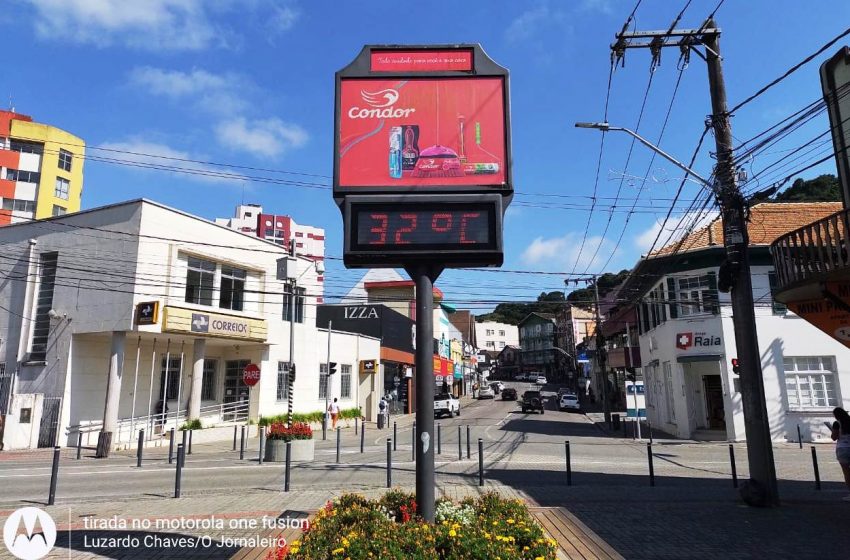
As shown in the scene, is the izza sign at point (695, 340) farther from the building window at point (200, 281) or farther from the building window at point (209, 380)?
the building window at point (209, 380)

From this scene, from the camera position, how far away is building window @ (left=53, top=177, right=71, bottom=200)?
172ft

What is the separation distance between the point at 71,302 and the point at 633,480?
2114 cm

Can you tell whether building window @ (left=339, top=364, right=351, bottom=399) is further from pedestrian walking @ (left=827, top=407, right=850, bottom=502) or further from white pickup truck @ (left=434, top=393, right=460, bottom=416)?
pedestrian walking @ (left=827, top=407, right=850, bottom=502)

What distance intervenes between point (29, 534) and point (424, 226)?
6895mm

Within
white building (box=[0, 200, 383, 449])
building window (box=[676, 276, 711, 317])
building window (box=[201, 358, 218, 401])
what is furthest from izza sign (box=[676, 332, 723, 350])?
building window (box=[201, 358, 218, 401])

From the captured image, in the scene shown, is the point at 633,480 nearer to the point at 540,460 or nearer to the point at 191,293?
the point at 540,460

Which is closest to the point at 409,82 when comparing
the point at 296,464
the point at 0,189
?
the point at 296,464

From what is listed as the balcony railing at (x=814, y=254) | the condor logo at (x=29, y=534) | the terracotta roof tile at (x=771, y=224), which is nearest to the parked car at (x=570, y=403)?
the terracotta roof tile at (x=771, y=224)

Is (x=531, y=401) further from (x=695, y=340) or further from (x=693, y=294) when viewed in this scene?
(x=693, y=294)

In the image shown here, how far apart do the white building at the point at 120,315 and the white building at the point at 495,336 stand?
12114 cm

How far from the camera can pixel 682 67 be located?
44.2 ft

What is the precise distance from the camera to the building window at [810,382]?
75.4ft

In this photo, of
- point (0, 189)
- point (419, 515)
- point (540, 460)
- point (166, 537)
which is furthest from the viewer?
point (0, 189)

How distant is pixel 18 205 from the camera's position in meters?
50.1
